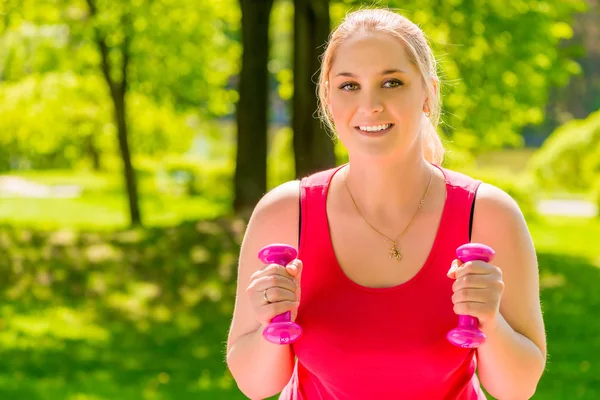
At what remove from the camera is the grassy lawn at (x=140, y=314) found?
28.0 ft

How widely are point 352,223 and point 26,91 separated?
85.6 ft

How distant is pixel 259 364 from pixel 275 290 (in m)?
0.36

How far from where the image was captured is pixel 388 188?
2.78 m

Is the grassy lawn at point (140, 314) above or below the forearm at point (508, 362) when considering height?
below

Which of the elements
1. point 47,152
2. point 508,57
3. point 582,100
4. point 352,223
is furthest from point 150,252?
point 582,100

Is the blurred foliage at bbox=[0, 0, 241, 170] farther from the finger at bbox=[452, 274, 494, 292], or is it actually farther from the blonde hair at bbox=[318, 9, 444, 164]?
the finger at bbox=[452, 274, 494, 292]

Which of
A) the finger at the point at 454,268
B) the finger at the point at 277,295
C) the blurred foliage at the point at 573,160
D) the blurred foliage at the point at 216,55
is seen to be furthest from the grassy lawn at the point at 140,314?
the blurred foliage at the point at 573,160

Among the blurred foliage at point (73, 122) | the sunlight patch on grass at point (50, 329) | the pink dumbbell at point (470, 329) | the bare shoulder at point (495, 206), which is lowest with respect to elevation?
the sunlight patch on grass at point (50, 329)

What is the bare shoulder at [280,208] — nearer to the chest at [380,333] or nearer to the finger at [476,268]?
the chest at [380,333]

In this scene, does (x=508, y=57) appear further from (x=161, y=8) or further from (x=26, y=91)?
(x=26, y=91)

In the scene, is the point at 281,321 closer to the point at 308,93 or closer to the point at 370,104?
the point at 370,104

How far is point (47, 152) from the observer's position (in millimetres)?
35562

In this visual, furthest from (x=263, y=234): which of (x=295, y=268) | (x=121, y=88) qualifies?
(x=121, y=88)

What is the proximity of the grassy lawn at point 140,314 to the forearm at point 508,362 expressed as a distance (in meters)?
5.34
